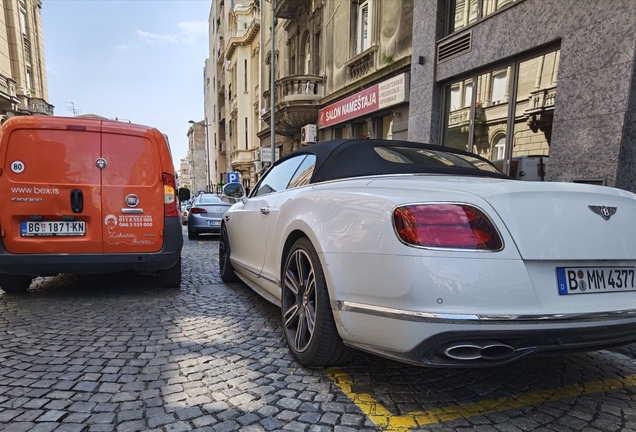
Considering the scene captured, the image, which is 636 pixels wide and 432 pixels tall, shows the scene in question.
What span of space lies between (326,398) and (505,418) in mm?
904

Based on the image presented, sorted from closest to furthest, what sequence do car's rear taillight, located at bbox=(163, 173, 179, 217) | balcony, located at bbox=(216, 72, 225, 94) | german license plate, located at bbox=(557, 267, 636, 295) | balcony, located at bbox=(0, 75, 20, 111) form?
german license plate, located at bbox=(557, 267, 636, 295) → car's rear taillight, located at bbox=(163, 173, 179, 217) → balcony, located at bbox=(0, 75, 20, 111) → balcony, located at bbox=(216, 72, 225, 94)

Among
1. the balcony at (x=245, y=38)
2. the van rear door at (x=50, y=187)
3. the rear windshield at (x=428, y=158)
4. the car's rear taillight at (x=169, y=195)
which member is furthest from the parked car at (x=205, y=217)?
the balcony at (x=245, y=38)

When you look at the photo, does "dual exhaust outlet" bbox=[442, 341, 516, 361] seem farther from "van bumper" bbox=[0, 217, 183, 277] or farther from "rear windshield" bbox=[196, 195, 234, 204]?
"rear windshield" bbox=[196, 195, 234, 204]

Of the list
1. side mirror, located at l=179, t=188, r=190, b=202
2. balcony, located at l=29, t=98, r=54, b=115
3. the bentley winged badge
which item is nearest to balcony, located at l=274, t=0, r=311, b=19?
side mirror, located at l=179, t=188, r=190, b=202

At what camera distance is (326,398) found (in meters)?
2.14

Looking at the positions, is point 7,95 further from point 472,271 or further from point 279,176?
point 472,271

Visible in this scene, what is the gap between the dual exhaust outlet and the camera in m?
1.70

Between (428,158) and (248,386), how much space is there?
208 cm

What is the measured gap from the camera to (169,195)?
4.22 metres

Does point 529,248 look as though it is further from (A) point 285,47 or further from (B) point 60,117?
(A) point 285,47

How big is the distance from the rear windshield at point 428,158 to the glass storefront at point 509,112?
4217 millimetres

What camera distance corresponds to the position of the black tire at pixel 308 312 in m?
2.25

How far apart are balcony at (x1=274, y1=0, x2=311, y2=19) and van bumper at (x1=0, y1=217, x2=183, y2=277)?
605 inches

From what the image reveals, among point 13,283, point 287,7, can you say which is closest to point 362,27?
point 287,7
